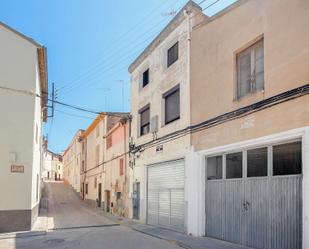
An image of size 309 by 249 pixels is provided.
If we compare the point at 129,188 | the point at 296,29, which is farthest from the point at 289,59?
the point at 129,188

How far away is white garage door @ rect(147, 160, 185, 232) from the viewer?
1330 cm

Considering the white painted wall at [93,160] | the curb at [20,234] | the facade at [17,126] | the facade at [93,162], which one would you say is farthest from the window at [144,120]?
the white painted wall at [93,160]

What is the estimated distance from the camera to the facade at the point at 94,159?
26.5 metres

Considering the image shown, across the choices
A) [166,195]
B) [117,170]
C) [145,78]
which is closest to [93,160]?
[117,170]

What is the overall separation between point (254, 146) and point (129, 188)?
10289mm

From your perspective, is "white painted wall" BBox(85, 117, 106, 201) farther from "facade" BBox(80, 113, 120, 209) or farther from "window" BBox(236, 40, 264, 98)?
"window" BBox(236, 40, 264, 98)

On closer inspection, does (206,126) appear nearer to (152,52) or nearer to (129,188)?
(152,52)

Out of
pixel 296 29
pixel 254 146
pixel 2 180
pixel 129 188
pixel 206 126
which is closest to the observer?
pixel 296 29

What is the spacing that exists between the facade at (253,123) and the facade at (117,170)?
8.09m

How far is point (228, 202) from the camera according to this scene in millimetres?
10453

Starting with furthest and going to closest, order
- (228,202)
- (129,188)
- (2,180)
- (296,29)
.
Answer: (129,188) < (2,180) < (228,202) < (296,29)

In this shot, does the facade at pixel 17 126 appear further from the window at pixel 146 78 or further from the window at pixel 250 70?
the window at pixel 250 70

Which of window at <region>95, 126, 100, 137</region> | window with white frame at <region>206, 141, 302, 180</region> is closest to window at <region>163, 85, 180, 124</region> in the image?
window with white frame at <region>206, 141, 302, 180</region>

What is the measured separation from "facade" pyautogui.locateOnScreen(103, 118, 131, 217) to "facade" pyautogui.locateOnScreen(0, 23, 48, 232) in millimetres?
6566
